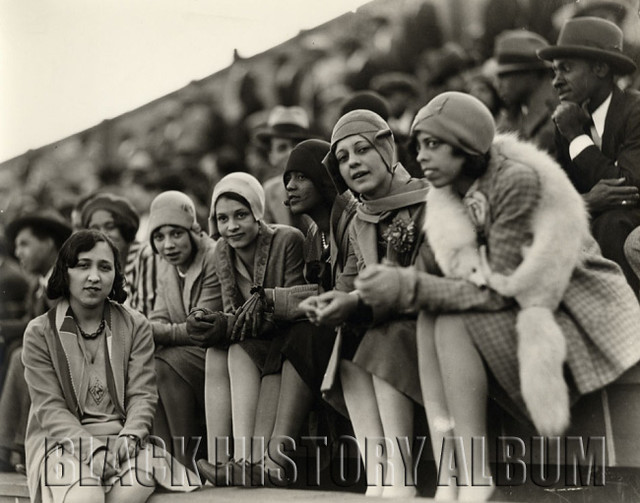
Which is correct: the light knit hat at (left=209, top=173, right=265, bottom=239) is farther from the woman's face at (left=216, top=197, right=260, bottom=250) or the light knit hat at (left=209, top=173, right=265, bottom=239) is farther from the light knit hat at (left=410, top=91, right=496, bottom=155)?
the light knit hat at (left=410, top=91, right=496, bottom=155)

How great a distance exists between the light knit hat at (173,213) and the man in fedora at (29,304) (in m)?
0.72

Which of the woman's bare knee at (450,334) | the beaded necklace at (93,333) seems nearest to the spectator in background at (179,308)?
the beaded necklace at (93,333)

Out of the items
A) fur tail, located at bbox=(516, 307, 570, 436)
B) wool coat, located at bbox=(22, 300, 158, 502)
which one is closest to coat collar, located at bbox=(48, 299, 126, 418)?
wool coat, located at bbox=(22, 300, 158, 502)

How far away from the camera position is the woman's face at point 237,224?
4.16 metres

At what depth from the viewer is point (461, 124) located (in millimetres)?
3326

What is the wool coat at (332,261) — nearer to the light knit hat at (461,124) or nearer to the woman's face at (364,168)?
the woman's face at (364,168)

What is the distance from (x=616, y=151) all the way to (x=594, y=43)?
1.28 feet

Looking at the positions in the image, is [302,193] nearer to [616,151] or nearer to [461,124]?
[461,124]

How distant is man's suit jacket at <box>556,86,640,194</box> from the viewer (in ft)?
11.1

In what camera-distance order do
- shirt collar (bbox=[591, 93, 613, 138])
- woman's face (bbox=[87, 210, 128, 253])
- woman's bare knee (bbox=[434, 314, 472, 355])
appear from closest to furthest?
woman's bare knee (bbox=[434, 314, 472, 355])
shirt collar (bbox=[591, 93, 613, 138])
woman's face (bbox=[87, 210, 128, 253])

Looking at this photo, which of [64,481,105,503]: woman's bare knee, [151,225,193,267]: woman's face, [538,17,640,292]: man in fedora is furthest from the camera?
[151,225,193,267]: woman's face

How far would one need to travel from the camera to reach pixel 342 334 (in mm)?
3607

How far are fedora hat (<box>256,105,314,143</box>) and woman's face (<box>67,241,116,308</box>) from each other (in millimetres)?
938

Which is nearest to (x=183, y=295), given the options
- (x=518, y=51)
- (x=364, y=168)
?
(x=364, y=168)
